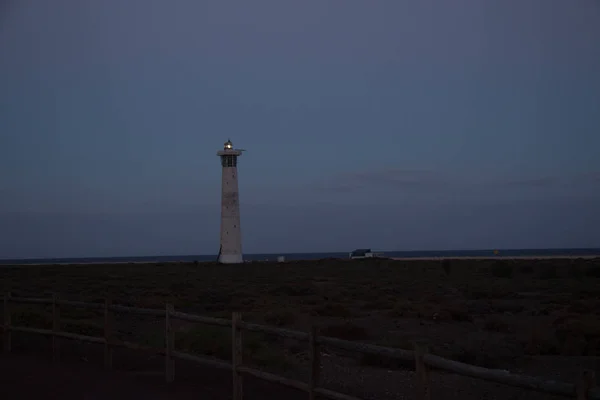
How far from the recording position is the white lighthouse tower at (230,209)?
56625 millimetres

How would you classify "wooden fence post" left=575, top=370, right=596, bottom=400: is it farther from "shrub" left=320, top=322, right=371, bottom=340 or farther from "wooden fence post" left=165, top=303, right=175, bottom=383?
"shrub" left=320, top=322, right=371, bottom=340

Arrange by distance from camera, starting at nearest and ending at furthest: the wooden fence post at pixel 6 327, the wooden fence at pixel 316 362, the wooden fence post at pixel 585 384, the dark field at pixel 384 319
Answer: the wooden fence post at pixel 585 384 < the wooden fence at pixel 316 362 < the dark field at pixel 384 319 < the wooden fence post at pixel 6 327

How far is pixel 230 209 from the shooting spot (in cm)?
5662

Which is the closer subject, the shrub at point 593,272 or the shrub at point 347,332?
the shrub at point 347,332

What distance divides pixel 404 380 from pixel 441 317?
931 centimetres

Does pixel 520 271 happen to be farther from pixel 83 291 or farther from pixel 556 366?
pixel 556 366

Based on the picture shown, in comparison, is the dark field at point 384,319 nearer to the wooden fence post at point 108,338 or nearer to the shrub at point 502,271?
the wooden fence post at point 108,338

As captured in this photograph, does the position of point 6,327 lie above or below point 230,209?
below

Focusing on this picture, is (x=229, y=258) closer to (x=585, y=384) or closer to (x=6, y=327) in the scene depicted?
(x=6, y=327)

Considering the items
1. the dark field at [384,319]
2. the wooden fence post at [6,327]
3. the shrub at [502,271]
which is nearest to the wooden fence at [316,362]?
the wooden fence post at [6,327]

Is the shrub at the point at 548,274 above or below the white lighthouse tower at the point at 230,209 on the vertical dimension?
below

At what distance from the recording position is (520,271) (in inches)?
2060

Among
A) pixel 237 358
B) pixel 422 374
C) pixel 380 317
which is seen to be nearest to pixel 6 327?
pixel 237 358

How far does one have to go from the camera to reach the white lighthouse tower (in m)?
56.6
